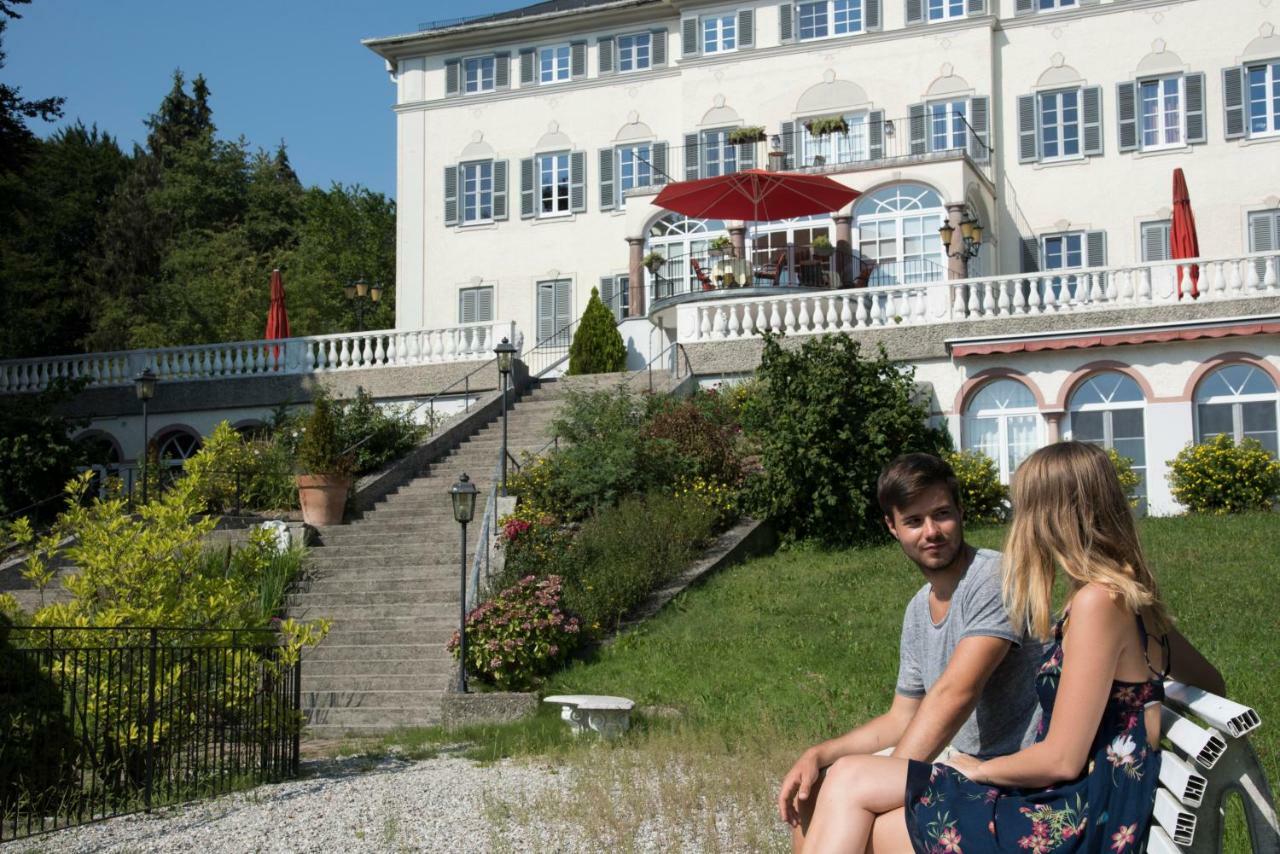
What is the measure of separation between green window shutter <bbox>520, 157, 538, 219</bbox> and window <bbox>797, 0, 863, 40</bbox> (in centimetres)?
734

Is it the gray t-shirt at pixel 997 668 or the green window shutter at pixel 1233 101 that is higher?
the green window shutter at pixel 1233 101

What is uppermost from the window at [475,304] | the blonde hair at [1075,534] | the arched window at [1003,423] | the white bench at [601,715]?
the window at [475,304]

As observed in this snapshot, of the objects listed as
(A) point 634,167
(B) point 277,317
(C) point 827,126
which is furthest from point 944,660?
(A) point 634,167

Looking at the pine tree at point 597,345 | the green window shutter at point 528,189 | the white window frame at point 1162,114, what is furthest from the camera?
the green window shutter at point 528,189

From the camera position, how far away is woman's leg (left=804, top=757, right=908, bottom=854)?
3959mm

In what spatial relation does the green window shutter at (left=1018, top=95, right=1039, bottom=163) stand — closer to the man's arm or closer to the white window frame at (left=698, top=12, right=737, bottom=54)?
the white window frame at (left=698, top=12, right=737, bottom=54)

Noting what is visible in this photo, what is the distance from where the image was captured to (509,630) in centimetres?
1426

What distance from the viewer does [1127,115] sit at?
30.0m

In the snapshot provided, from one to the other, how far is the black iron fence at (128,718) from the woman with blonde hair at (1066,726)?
6482 mm

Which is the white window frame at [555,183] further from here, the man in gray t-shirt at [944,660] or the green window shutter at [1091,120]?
the man in gray t-shirt at [944,660]

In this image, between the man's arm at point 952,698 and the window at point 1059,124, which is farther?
the window at point 1059,124

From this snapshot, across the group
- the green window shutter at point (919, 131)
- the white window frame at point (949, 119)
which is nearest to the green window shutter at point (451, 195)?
the green window shutter at point (919, 131)

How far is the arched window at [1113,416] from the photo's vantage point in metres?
21.2

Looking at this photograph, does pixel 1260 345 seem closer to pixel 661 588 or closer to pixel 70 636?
pixel 661 588
